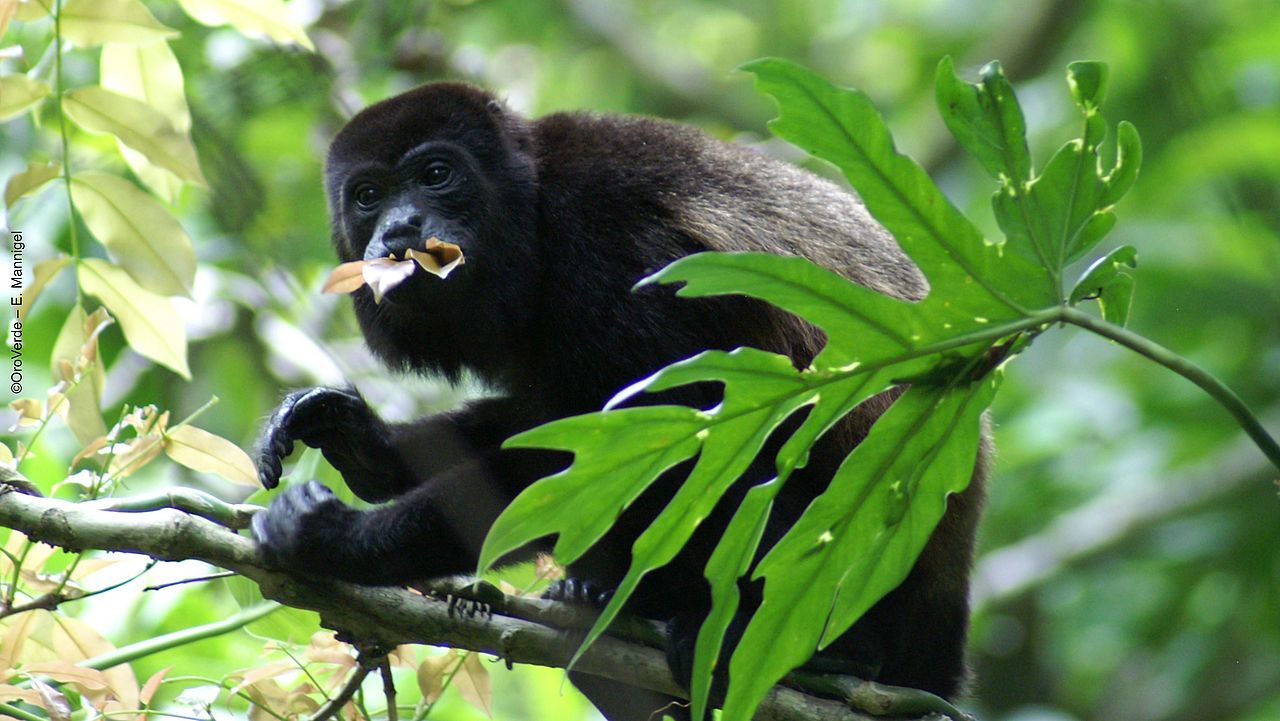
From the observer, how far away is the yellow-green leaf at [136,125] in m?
2.45

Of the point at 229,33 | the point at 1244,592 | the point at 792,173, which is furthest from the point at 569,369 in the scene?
the point at 1244,592

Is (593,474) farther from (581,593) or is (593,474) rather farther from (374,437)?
(374,437)

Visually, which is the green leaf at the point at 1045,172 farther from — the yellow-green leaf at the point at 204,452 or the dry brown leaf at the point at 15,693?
the dry brown leaf at the point at 15,693

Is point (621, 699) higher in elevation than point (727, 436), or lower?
lower

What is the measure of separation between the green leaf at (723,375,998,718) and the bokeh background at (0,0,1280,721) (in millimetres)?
2499

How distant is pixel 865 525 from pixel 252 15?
1.57 metres

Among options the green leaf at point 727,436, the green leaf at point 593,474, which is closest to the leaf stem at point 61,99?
the green leaf at point 593,474

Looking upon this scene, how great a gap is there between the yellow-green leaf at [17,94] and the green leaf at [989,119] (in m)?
1.64

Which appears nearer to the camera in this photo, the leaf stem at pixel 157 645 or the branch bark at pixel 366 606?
the branch bark at pixel 366 606

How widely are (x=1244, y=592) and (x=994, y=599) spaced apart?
1793 mm

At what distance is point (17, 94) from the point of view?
2404 mm

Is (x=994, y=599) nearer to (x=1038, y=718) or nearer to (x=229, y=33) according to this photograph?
(x=1038, y=718)

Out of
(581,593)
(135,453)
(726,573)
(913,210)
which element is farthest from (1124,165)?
(135,453)

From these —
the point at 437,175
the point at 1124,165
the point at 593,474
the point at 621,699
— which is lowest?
the point at 621,699
